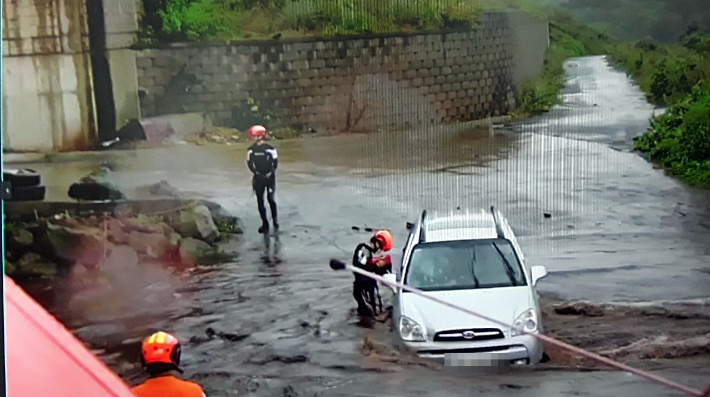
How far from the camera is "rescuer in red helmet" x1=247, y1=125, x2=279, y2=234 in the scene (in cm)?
292

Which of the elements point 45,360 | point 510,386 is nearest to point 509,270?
point 510,386

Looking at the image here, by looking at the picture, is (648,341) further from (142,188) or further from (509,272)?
(142,188)

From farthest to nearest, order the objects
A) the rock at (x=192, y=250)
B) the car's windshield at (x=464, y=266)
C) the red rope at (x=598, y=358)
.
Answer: the rock at (x=192, y=250)
the car's windshield at (x=464, y=266)
the red rope at (x=598, y=358)

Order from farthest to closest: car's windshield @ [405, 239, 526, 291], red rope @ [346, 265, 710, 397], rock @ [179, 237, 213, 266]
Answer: rock @ [179, 237, 213, 266] → car's windshield @ [405, 239, 526, 291] → red rope @ [346, 265, 710, 397]

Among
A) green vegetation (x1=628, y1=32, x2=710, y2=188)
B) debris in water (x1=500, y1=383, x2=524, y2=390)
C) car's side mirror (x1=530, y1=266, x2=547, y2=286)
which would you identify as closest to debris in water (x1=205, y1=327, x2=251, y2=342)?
debris in water (x1=500, y1=383, x2=524, y2=390)

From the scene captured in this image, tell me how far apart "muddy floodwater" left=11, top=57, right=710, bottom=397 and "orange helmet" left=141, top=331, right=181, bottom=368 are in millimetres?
58

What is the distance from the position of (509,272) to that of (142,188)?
1236mm

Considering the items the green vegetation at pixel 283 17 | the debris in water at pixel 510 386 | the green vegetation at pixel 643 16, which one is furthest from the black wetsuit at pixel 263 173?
the green vegetation at pixel 643 16

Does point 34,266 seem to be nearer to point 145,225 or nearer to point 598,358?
point 145,225

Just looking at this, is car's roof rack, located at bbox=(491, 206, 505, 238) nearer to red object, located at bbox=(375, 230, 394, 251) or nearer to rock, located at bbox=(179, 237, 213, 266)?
red object, located at bbox=(375, 230, 394, 251)

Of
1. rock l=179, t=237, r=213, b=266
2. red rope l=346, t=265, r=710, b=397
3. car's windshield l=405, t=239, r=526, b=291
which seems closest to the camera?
red rope l=346, t=265, r=710, b=397

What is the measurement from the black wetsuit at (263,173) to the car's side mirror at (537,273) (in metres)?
0.85

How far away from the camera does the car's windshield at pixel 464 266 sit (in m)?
2.83

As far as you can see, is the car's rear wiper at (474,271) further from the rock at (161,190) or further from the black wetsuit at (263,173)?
the rock at (161,190)
